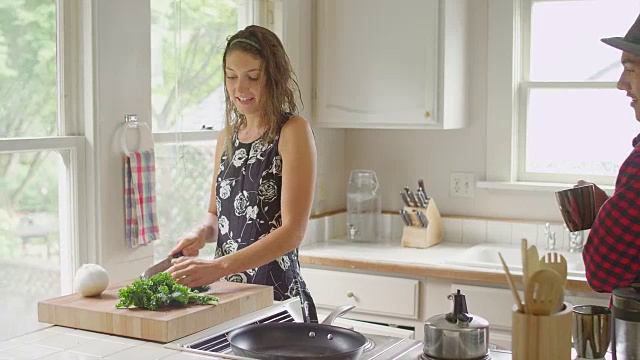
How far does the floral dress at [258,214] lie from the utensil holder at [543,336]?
938mm

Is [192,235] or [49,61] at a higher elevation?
[49,61]

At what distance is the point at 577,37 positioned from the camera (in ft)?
12.5

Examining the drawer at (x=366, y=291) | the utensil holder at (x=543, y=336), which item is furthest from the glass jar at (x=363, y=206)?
the utensil holder at (x=543, y=336)

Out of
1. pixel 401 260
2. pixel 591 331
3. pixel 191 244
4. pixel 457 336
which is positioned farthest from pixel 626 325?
pixel 401 260

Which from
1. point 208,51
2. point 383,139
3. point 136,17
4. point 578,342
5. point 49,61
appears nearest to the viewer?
point 578,342

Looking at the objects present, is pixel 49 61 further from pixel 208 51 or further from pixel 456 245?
pixel 456 245

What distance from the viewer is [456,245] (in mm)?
3953

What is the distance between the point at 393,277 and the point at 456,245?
0.58 m

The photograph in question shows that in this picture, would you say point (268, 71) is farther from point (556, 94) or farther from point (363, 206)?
point (556, 94)

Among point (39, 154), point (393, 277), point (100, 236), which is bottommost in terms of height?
point (393, 277)

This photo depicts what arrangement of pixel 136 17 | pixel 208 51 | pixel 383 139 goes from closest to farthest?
pixel 136 17, pixel 208 51, pixel 383 139

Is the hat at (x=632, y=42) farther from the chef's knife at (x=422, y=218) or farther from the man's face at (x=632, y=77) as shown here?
the chef's knife at (x=422, y=218)

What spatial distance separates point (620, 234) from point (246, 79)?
1125mm

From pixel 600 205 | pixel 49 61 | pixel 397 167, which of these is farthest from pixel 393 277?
pixel 49 61
